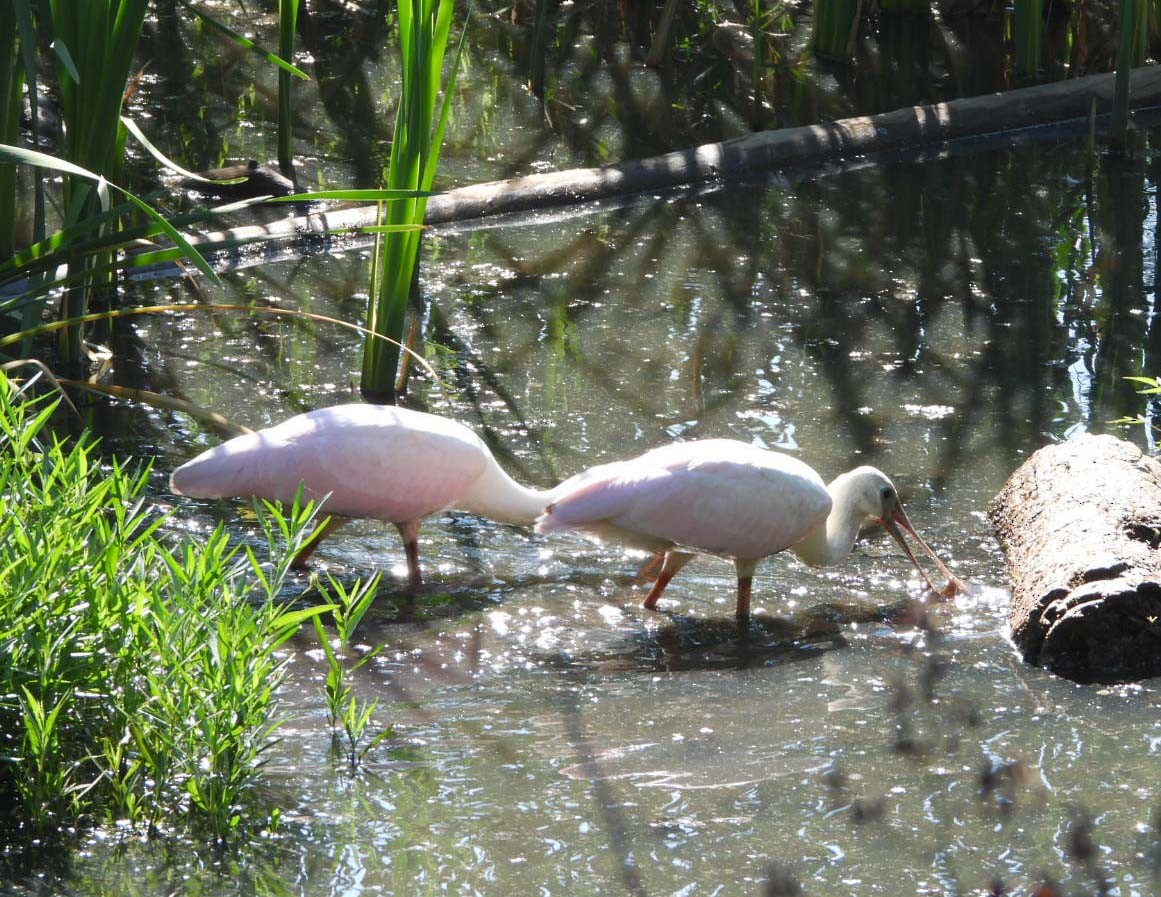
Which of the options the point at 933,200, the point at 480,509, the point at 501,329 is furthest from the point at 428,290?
the point at 933,200

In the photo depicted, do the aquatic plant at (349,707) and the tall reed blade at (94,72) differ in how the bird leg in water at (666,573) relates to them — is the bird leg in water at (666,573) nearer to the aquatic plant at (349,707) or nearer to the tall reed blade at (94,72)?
the aquatic plant at (349,707)

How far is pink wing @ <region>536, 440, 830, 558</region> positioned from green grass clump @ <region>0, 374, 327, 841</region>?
1.46 metres

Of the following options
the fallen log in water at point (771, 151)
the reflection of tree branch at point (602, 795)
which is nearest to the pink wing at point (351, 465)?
the reflection of tree branch at point (602, 795)

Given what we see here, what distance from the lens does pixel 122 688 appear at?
285 centimetres

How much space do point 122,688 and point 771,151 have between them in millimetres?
6024

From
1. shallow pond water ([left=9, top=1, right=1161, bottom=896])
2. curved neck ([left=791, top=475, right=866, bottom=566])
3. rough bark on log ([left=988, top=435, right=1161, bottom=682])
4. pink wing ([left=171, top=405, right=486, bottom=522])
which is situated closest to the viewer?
shallow pond water ([left=9, top=1, right=1161, bottom=896])

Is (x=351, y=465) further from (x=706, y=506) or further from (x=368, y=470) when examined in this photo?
(x=706, y=506)

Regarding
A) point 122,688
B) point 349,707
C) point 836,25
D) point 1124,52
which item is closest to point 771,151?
point 1124,52

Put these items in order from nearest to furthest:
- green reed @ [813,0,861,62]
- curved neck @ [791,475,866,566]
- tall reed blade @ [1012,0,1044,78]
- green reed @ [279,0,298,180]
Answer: curved neck @ [791,475,866,566]
green reed @ [279,0,298,180]
tall reed blade @ [1012,0,1044,78]
green reed @ [813,0,861,62]

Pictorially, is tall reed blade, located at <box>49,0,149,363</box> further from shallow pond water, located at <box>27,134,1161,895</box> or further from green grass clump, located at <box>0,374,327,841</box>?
green grass clump, located at <box>0,374,327,841</box>

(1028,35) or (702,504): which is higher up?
(1028,35)

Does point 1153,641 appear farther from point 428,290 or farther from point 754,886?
point 428,290

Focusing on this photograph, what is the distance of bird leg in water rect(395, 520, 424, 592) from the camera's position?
174 inches

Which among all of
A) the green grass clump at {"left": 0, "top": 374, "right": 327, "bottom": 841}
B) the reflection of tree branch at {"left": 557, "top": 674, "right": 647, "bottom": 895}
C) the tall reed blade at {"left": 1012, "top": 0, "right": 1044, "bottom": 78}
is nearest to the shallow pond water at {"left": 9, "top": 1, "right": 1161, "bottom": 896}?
the reflection of tree branch at {"left": 557, "top": 674, "right": 647, "bottom": 895}
